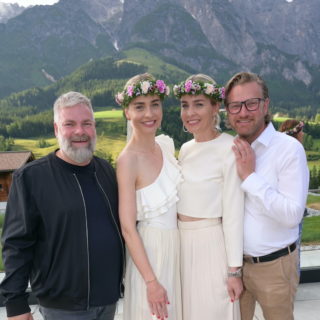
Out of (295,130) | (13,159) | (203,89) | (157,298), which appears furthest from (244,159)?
(13,159)

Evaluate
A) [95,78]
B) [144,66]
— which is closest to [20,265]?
[95,78]

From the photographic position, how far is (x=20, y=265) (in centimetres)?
256

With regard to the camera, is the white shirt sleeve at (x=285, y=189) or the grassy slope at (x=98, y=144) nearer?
the white shirt sleeve at (x=285, y=189)

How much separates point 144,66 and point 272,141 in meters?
157

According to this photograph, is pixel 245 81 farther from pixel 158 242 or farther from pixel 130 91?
pixel 158 242

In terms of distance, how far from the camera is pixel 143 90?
271 centimetres

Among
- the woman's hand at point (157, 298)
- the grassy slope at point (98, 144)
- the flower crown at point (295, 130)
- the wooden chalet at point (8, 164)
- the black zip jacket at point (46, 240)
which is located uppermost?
the flower crown at point (295, 130)

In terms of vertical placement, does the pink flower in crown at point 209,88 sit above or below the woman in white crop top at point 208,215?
Result: above

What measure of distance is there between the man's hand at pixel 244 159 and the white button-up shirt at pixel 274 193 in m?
0.05

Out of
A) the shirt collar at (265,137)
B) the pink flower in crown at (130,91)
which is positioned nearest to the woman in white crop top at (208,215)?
the shirt collar at (265,137)

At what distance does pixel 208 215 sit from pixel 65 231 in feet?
3.62

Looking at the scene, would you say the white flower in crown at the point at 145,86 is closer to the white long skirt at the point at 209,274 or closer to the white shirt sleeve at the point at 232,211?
the white shirt sleeve at the point at 232,211

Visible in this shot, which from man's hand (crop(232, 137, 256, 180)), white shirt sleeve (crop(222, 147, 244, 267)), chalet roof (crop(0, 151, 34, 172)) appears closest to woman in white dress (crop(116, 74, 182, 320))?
white shirt sleeve (crop(222, 147, 244, 267))

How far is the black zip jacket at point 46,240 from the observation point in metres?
2.56
